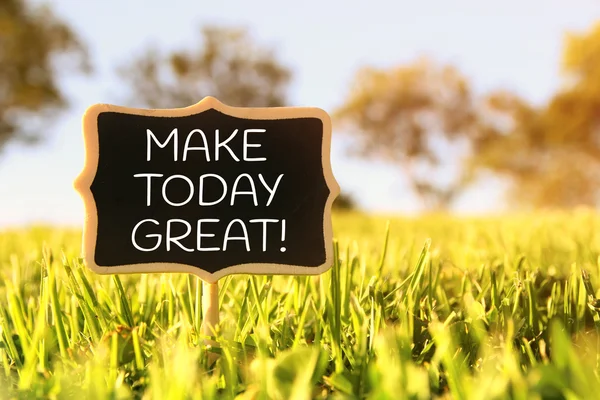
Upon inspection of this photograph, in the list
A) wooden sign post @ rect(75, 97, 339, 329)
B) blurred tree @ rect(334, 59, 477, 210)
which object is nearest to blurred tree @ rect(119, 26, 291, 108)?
blurred tree @ rect(334, 59, 477, 210)

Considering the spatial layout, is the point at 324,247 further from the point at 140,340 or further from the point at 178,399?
the point at 178,399

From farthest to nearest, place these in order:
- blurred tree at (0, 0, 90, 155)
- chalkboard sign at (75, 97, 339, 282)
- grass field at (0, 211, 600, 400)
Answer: blurred tree at (0, 0, 90, 155) < chalkboard sign at (75, 97, 339, 282) < grass field at (0, 211, 600, 400)

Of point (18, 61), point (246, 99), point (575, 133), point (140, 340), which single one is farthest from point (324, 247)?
point (246, 99)

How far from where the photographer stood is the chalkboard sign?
4.61 ft

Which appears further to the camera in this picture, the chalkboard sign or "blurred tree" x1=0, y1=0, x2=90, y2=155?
"blurred tree" x1=0, y1=0, x2=90, y2=155

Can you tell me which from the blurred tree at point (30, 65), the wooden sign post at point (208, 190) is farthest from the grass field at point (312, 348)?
the blurred tree at point (30, 65)

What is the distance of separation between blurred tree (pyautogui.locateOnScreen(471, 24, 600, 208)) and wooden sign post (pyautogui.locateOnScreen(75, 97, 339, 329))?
71.0 feet

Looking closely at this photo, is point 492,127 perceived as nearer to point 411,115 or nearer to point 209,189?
point 411,115

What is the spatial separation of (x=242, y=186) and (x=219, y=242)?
15 cm

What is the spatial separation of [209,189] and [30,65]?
19.2 metres

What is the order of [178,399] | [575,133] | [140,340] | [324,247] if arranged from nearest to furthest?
[178,399]
[140,340]
[324,247]
[575,133]

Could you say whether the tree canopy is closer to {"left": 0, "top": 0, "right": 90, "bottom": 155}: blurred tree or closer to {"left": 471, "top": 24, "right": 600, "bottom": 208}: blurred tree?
{"left": 471, "top": 24, "right": 600, "bottom": 208}: blurred tree

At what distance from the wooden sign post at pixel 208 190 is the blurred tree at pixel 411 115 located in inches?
966

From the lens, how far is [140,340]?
122 cm
